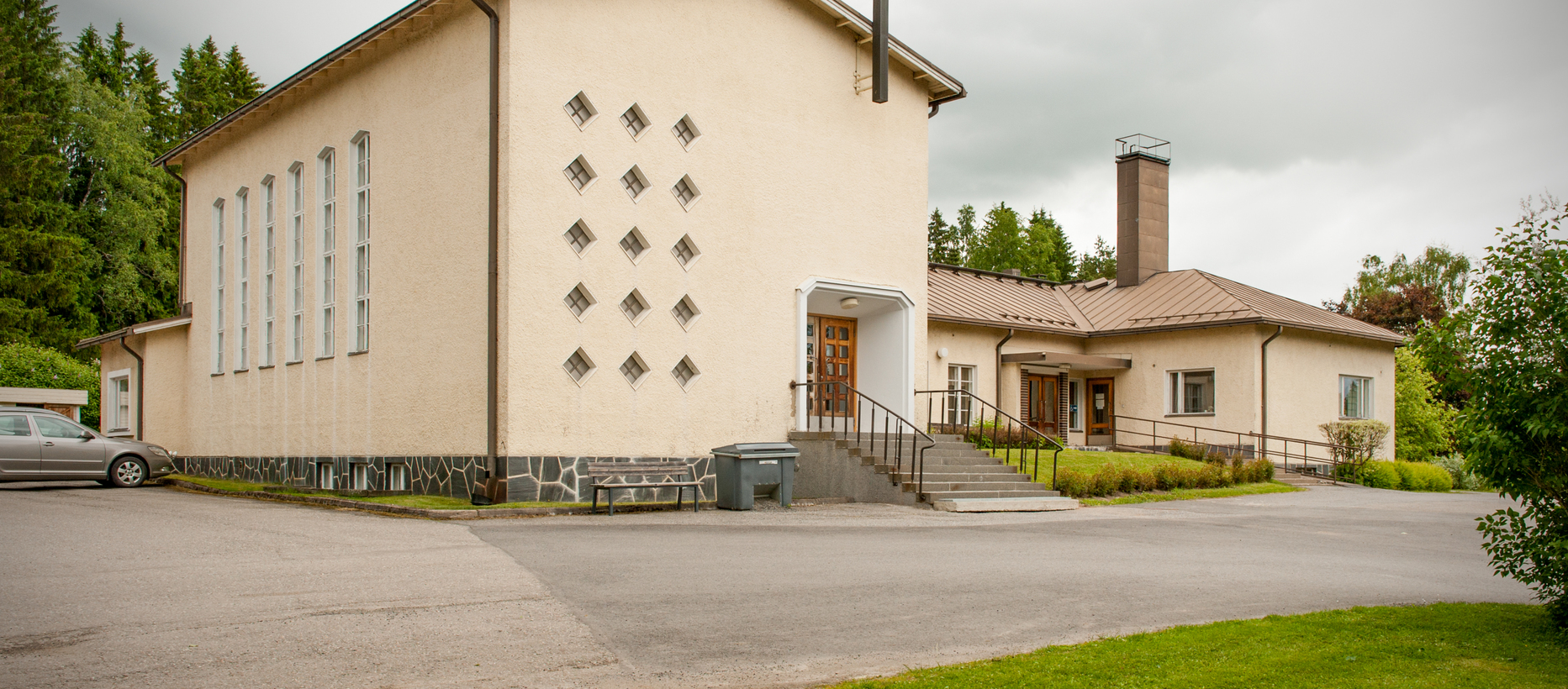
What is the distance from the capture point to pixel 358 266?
60.3ft

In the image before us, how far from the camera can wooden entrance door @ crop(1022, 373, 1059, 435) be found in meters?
28.2

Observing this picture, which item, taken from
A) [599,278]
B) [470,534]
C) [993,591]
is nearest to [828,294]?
[599,278]

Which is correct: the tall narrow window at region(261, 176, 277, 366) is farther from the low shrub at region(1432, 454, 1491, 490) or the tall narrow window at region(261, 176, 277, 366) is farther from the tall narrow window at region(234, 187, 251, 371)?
the low shrub at region(1432, 454, 1491, 490)

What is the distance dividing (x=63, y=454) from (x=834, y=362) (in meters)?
13.1

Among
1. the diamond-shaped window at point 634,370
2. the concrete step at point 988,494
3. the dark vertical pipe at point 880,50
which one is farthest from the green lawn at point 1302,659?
the dark vertical pipe at point 880,50

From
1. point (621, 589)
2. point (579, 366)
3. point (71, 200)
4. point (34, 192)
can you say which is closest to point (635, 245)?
point (579, 366)

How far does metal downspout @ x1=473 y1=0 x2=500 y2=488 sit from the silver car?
8.89 metres

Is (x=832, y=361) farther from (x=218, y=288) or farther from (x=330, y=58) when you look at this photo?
(x=218, y=288)

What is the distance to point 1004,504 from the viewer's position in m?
16.1

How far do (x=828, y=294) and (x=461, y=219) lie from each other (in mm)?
6301

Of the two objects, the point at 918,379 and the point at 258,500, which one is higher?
the point at 918,379

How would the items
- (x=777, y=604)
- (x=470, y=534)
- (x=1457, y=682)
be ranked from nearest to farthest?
(x=1457, y=682) < (x=777, y=604) < (x=470, y=534)

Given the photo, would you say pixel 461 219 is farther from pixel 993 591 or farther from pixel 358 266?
pixel 993 591

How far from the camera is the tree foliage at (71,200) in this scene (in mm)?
36469
